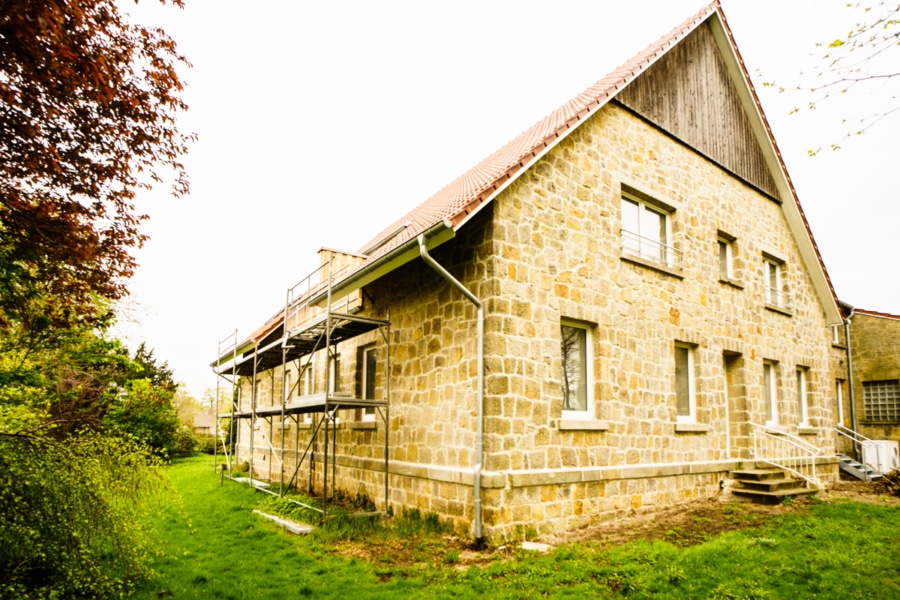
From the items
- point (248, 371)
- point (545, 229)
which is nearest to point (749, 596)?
point (545, 229)

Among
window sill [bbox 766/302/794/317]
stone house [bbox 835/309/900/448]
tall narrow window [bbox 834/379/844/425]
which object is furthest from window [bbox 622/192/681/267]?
tall narrow window [bbox 834/379/844/425]

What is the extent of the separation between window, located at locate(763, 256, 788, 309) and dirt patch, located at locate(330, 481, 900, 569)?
5.25 metres

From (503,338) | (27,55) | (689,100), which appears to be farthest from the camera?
(689,100)

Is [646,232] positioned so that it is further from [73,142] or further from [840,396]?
[840,396]

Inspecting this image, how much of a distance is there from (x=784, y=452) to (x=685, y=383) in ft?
13.1

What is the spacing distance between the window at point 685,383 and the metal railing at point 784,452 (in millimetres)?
2029

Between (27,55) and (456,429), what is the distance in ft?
19.8

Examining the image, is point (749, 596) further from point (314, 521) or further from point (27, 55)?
point (27, 55)

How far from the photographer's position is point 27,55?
4180 millimetres

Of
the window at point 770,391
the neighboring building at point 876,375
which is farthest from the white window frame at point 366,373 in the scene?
the neighboring building at point 876,375

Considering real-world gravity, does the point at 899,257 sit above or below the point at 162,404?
above

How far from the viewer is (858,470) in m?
15.4

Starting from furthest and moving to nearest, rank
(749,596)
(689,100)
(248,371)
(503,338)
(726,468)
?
(248,371)
(689,100)
(726,468)
(503,338)
(749,596)

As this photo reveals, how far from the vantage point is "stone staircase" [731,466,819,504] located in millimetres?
10102
